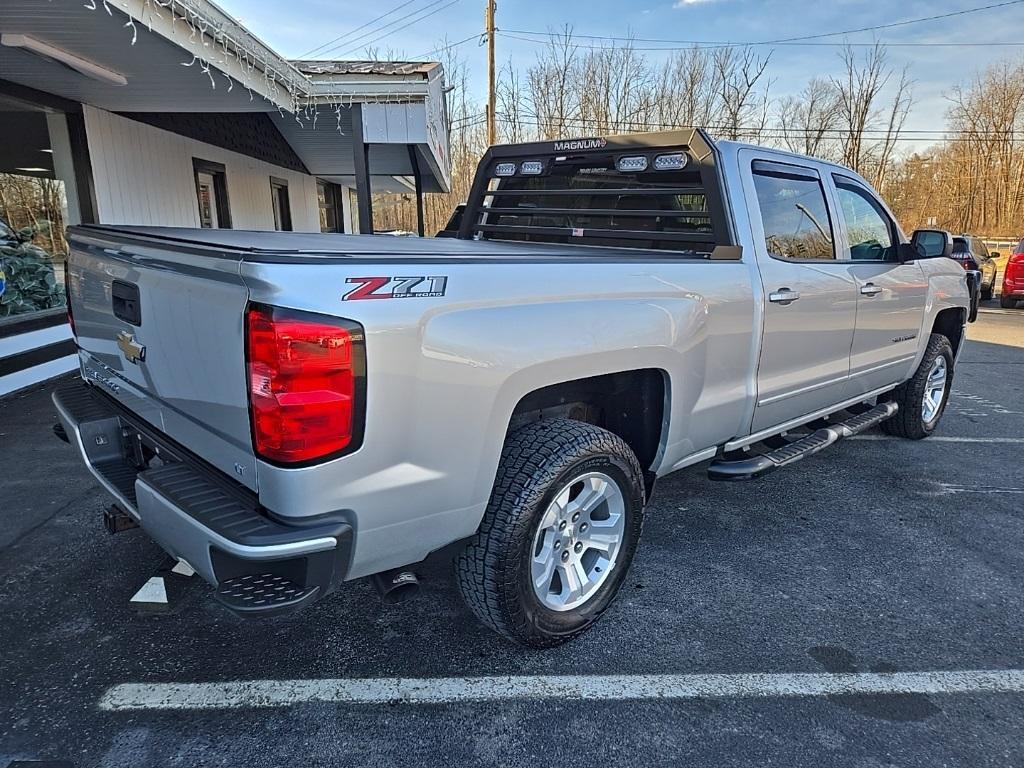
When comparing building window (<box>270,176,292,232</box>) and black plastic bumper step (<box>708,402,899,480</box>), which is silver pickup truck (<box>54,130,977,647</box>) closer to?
black plastic bumper step (<box>708,402,899,480</box>)

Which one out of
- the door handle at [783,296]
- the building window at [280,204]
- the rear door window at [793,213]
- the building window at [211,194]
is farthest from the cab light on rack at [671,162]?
the building window at [280,204]

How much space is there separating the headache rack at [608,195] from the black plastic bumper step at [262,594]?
242 centimetres

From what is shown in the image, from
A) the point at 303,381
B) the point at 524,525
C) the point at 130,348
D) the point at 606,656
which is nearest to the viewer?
the point at 303,381

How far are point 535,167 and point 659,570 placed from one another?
8.62 ft

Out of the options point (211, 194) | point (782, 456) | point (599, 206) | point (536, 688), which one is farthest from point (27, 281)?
point (782, 456)

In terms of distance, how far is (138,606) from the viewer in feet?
9.70

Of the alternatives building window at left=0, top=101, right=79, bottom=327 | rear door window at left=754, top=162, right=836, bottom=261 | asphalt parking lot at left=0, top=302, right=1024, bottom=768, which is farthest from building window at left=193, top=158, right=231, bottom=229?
rear door window at left=754, top=162, right=836, bottom=261

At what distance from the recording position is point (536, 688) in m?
2.51

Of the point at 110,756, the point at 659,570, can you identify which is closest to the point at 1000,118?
the point at 659,570

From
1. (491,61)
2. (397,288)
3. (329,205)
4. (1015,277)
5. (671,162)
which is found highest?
(491,61)

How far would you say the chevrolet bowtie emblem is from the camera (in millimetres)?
2494

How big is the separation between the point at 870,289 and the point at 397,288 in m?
3.47

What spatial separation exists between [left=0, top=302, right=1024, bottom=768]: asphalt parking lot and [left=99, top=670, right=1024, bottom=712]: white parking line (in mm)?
12

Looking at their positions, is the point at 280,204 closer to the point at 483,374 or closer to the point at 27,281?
the point at 27,281
